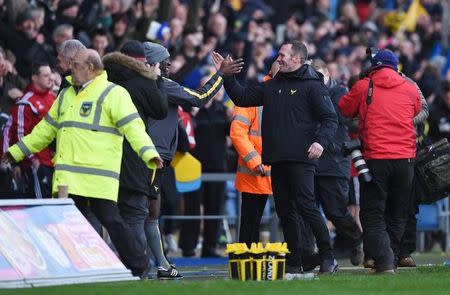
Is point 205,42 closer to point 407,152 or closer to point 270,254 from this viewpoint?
point 407,152

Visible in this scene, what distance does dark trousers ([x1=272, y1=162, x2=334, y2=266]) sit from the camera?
15.0 meters

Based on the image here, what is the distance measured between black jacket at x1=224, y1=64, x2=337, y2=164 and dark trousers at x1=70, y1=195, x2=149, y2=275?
6.36ft

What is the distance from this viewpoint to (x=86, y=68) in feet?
44.7

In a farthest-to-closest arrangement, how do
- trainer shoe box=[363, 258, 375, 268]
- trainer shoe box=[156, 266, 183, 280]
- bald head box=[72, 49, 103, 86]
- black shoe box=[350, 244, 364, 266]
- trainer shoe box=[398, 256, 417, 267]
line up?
black shoe box=[350, 244, 364, 266]
trainer shoe box=[398, 256, 417, 267]
trainer shoe box=[363, 258, 375, 268]
trainer shoe box=[156, 266, 183, 280]
bald head box=[72, 49, 103, 86]

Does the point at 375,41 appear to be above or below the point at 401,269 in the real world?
above

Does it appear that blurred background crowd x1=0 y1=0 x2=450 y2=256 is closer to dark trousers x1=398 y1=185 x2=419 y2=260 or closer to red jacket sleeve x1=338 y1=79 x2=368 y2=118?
red jacket sleeve x1=338 y1=79 x2=368 y2=118

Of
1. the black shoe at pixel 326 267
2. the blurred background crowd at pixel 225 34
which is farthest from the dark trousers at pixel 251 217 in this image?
the blurred background crowd at pixel 225 34

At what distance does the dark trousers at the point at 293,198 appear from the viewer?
14977 millimetres

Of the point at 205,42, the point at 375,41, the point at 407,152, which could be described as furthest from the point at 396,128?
the point at 375,41

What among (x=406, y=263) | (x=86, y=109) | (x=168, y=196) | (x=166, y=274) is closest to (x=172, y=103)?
(x=166, y=274)

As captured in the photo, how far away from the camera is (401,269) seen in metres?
16.6

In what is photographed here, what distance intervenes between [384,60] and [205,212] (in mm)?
6320

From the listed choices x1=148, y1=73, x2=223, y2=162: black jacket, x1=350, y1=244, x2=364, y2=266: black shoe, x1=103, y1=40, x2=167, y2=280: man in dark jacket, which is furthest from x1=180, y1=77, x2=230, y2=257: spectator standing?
x1=103, y1=40, x2=167, y2=280: man in dark jacket

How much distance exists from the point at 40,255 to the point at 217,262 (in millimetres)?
7141
